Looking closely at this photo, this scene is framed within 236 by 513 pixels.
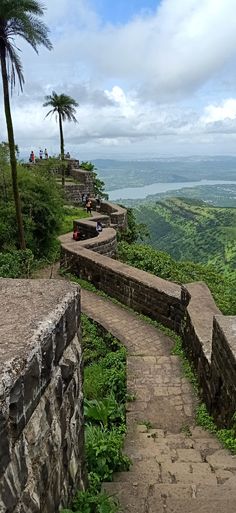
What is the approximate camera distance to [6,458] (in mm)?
1553

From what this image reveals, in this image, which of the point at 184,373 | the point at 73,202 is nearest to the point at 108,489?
the point at 184,373

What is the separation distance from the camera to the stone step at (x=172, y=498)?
9.42 feet

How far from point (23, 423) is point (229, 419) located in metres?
3.32

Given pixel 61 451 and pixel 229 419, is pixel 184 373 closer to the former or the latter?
pixel 229 419

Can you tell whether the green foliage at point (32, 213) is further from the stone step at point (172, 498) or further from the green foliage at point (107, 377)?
the stone step at point (172, 498)

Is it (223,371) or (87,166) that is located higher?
(87,166)

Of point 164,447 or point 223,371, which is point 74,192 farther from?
point 164,447

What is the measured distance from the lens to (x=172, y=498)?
303 centimetres

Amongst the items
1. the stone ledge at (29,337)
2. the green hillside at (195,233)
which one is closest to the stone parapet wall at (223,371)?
the stone ledge at (29,337)

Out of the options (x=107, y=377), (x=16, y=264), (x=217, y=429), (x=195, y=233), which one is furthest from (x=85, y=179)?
(x=217, y=429)

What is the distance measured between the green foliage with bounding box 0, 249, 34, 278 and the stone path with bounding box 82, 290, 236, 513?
466 centimetres

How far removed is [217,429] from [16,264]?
882 centimetres

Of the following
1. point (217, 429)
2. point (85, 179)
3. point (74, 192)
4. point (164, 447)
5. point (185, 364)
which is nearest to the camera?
point (164, 447)

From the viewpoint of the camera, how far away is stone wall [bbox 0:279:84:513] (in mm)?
1614
